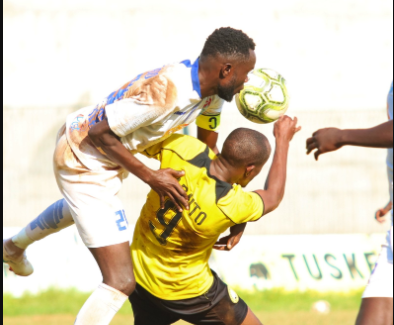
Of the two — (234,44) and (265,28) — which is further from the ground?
(234,44)

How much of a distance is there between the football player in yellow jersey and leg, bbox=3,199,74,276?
80 centimetres

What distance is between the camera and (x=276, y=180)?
3869 millimetres

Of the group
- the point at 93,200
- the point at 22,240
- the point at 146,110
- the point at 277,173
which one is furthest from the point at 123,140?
the point at 22,240

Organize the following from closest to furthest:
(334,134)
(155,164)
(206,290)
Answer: (334,134) → (206,290) → (155,164)

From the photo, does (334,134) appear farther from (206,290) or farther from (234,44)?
(206,290)

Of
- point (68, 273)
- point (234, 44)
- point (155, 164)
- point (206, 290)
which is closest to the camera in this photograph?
point (234, 44)

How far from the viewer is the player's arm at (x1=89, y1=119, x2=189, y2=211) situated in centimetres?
368

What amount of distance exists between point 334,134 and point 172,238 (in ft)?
4.16

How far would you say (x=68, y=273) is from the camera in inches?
334

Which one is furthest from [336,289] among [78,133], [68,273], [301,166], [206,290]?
[78,133]

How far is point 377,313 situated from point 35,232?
283 centimetres

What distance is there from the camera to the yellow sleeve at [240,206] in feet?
12.1

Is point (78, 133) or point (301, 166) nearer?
point (78, 133)

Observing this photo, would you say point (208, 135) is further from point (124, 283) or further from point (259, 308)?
point (259, 308)
